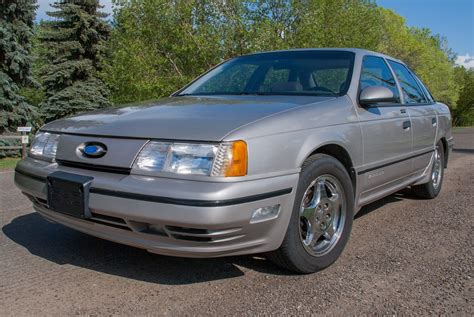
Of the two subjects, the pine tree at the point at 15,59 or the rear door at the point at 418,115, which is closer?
the rear door at the point at 418,115

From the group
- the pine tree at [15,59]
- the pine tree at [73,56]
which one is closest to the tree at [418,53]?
the pine tree at [73,56]

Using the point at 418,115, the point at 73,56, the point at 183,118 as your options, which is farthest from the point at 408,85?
the point at 73,56

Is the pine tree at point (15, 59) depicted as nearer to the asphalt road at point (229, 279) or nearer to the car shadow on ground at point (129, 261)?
the asphalt road at point (229, 279)

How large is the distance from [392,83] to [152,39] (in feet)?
47.1

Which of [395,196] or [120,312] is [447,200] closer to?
[395,196]

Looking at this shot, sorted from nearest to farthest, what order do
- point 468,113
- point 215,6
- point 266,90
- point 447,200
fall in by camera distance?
point 266,90 → point 447,200 → point 215,6 → point 468,113

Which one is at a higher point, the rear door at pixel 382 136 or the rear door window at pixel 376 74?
the rear door window at pixel 376 74

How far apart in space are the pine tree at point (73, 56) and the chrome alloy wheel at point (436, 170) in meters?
20.7

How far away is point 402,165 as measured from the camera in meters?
4.18

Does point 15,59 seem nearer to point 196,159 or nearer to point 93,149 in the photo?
point 93,149

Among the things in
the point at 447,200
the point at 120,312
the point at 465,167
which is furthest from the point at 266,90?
the point at 465,167

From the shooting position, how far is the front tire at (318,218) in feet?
9.29

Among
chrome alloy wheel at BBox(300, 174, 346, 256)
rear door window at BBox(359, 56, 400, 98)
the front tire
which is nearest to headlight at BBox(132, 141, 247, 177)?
the front tire

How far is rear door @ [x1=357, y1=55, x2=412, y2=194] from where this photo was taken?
11.7 feet
